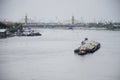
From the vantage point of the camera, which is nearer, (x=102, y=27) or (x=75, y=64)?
(x=75, y=64)

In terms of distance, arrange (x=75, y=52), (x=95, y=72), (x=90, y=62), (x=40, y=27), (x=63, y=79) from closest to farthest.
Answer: (x=63, y=79) < (x=95, y=72) < (x=90, y=62) < (x=75, y=52) < (x=40, y=27)

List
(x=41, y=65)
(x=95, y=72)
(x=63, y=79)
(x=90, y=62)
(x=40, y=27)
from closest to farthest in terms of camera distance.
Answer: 1. (x=63, y=79)
2. (x=95, y=72)
3. (x=41, y=65)
4. (x=90, y=62)
5. (x=40, y=27)

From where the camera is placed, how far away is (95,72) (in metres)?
4.40

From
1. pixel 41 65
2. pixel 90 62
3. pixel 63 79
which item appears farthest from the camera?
pixel 90 62

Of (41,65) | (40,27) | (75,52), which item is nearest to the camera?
(41,65)

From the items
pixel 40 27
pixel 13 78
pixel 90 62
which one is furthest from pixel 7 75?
pixel 40 27

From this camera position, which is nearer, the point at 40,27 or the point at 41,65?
the point at 41,65

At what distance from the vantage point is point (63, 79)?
13.0 ft

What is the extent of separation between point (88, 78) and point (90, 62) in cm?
125

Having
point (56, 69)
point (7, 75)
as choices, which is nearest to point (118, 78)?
point (56, 69)

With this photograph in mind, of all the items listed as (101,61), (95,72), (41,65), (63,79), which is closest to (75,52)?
(101,61)

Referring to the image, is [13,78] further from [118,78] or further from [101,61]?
[101,61]

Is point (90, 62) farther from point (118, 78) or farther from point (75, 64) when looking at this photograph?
point (118, 78)

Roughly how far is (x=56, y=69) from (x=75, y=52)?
6.90ft
